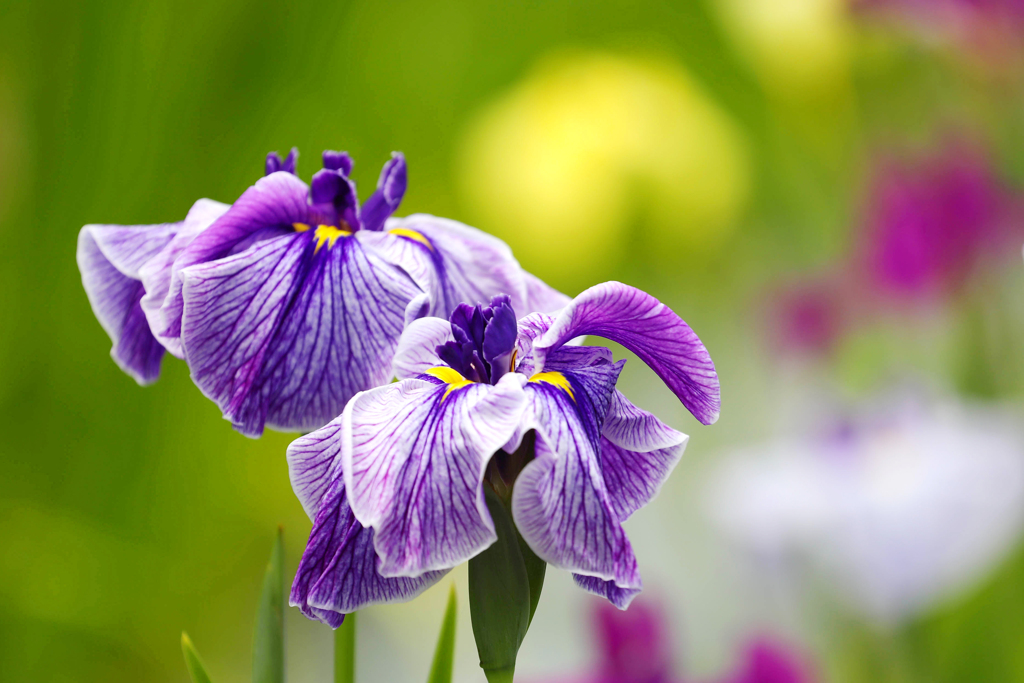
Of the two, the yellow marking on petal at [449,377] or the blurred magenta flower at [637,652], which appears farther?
the blurred magenta flower at [637,652]

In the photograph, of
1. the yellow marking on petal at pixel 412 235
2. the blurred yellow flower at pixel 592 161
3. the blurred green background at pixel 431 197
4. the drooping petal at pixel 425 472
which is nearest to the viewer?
the drooping petal at pixel 425 472

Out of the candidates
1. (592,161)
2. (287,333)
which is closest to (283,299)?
(287,333)

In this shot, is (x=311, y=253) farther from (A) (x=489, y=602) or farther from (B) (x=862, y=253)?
(B) (x=862, y=253)

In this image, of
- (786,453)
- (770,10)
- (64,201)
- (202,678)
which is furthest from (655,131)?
(202,678)

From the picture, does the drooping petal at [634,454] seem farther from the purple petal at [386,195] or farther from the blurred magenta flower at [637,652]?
the blurred magenta flower at [637,652]

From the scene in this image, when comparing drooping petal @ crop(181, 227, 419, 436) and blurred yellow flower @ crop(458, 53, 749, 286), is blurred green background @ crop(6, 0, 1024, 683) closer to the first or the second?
blurred yellow flower @ crop(458, 53, 749, 286)

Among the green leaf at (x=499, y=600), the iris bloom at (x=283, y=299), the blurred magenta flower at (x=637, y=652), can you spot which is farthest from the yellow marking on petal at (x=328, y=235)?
the blurred magenta flower at (x=637, y=652)

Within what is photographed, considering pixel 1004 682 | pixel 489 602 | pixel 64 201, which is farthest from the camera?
pixel 64 201

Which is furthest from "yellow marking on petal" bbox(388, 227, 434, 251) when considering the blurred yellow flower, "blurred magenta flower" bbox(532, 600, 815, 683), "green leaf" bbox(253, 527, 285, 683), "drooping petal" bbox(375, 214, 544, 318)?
the blurred yellow flower
